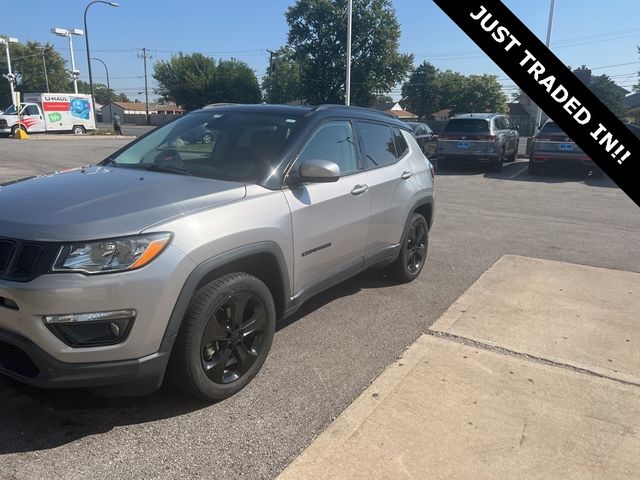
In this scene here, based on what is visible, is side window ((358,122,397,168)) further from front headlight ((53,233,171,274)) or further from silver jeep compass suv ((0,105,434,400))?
front headlight ((53,233,171,274))

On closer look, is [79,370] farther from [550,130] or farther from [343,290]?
[550,130]

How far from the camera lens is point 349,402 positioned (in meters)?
3.05

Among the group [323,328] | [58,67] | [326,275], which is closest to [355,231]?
[326,275]

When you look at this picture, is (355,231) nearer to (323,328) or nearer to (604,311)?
(323,328)

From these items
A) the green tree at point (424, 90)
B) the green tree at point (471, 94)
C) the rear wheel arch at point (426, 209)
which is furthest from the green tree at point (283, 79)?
the rear wheel arch at point (426, 209)

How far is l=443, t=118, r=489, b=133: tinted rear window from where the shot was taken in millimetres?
15602

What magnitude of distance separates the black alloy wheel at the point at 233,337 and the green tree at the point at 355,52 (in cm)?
5346

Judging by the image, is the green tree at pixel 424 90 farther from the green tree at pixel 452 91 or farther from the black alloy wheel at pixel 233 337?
the black alloy wheel at pixel 233 337

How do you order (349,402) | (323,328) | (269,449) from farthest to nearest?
(323,328) → (349,402) → (269,449)

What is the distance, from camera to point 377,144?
15.3 feet

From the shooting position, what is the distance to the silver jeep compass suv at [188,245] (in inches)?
93.1

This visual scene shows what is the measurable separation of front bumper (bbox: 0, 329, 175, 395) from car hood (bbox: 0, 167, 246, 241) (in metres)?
0.53

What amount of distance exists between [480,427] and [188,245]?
189cm

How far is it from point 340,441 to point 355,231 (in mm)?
1806
